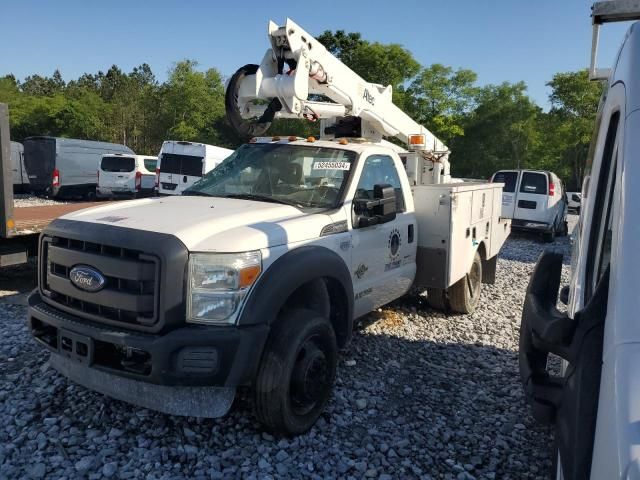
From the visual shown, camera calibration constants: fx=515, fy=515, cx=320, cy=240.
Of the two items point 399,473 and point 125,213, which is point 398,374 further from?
point 125,213

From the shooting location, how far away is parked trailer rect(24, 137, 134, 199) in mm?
19125

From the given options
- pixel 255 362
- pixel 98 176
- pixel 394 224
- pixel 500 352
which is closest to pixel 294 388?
pixel 255 362

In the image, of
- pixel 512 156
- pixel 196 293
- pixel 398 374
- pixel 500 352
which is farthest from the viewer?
pixel 512 156

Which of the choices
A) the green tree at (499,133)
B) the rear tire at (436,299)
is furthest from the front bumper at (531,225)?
the green tree at (499,133)

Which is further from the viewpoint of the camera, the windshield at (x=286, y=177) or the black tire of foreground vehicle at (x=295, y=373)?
the windshield at (x=286, y=177)

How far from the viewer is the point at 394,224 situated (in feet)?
16.1

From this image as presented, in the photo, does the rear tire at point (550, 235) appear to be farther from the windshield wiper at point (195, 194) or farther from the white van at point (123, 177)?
the white van at point (123, 177)

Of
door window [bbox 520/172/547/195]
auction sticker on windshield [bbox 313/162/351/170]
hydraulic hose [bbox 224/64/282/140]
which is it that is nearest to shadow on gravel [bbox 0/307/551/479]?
auction sticker on windshield [bbox 313/162/351/170]

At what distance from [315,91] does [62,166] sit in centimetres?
1690

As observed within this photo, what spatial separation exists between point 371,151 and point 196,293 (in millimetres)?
2393

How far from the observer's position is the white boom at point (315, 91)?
16.1 ft

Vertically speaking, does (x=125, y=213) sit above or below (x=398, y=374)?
above

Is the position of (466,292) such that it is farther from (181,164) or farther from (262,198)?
(181,164)

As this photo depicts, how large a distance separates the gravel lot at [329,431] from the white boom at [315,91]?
2.59m
